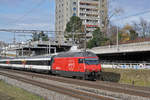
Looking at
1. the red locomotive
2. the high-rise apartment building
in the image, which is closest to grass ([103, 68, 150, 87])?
the red locomotive

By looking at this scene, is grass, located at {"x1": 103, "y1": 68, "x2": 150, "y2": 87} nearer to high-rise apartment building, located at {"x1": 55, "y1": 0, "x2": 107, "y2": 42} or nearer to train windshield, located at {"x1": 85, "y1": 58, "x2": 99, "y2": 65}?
train windshield, located at {"x1": 85, "y1": 58, "x2": 99, "y2": 65}

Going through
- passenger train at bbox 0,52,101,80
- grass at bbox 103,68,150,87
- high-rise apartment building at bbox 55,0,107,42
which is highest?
high-rise apartment building at bbox 55,0,107,42

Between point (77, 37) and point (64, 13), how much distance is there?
32183mm

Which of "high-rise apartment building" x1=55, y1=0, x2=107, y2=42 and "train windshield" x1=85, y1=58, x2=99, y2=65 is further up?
"high-rise apartment building" x1=55, y1=0, x2=107, y2=42

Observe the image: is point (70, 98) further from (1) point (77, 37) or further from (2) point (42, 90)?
(1) point (77, 37)

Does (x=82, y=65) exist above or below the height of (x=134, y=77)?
above

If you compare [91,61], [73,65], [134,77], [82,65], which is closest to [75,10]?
[134,77]

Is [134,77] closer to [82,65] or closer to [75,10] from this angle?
[82,65]

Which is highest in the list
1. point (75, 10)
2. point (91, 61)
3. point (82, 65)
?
point (75, 10)

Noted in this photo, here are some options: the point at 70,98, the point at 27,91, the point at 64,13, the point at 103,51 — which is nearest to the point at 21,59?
the point at 103,51

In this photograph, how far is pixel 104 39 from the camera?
218 ft

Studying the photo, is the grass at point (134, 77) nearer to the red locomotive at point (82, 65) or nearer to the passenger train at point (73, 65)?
the red locomotive at point (82, 65)

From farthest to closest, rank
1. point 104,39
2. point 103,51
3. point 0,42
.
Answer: point 0,42, point 104,39, point 103,51

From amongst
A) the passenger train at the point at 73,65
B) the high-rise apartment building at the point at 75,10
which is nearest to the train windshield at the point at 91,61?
the passenger train at the point at 73,65
